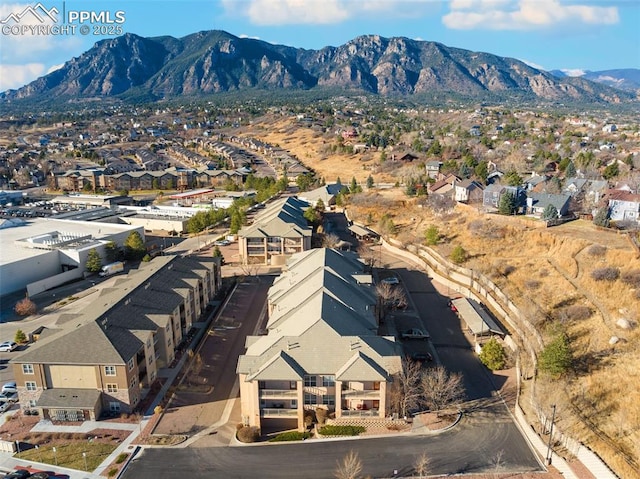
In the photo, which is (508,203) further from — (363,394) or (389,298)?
(363,394)

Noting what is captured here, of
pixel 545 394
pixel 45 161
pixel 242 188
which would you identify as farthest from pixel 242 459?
pixel 45 161

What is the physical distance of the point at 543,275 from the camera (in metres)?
48.8

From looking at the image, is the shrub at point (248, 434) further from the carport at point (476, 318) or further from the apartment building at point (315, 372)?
the carport at point (476, 318)

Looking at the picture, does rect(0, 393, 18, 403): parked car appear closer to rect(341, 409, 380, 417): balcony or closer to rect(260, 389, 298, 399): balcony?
rect(260, 389, 298, 399): balcony

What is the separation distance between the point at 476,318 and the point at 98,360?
30510mm

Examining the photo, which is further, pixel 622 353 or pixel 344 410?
pixel 622 353

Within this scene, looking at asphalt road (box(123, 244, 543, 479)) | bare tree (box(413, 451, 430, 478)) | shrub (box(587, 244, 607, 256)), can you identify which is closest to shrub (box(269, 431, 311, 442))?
asphalt road (box(123, 244, 543, 479))

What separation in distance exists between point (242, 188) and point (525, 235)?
233 feet

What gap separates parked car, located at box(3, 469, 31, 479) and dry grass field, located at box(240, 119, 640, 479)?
31.7 m

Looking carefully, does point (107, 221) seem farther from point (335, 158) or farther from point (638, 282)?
point (638, 282)

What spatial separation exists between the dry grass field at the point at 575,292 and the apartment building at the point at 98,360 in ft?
90.4

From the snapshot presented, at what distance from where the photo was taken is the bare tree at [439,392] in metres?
31.2

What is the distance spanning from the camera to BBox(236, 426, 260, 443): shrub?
28647mm

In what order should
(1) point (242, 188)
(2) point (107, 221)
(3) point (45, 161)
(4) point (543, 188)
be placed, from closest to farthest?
(4) point (543, 188)
(2) point (107, 221)
(1) point (242, 188)
(3) point (45, 161)
